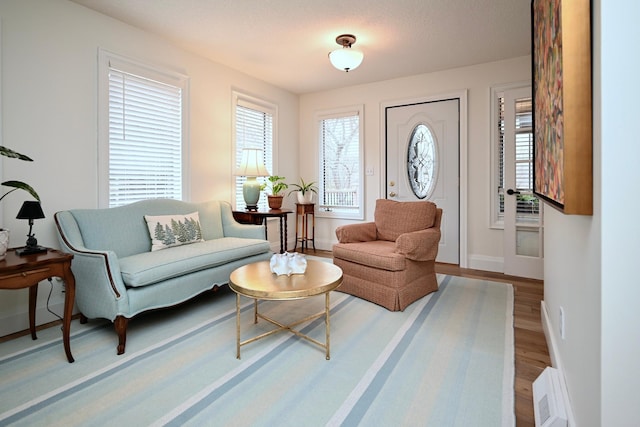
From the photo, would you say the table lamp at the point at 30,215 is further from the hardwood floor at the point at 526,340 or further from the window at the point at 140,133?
the window at the point at 140,133

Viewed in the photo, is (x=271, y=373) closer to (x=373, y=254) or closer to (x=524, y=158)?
(x=373, y=254)

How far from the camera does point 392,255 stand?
272 centimetres

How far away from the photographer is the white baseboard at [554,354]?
1285 millimetres

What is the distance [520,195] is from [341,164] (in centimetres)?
242

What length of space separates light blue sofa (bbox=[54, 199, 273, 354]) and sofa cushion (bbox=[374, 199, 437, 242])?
3.96 feet

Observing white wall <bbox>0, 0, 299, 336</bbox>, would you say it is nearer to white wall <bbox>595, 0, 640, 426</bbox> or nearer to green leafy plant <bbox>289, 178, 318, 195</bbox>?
green leafy plant <bbox>289, 178, 318, 195</bbox>

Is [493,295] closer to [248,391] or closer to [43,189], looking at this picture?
[248,391]

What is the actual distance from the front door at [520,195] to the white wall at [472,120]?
0.18 metres

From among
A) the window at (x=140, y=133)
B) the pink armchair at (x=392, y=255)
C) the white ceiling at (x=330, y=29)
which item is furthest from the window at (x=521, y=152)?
the window at (x=140, y=133)

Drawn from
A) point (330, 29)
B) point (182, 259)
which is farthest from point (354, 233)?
point (330, 29)

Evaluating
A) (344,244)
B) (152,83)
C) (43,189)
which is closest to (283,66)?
(152,83)

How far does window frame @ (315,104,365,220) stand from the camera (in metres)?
4.89

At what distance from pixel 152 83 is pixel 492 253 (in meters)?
4.14

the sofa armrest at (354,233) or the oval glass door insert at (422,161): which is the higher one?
the oval glass door insert at (422,161)
